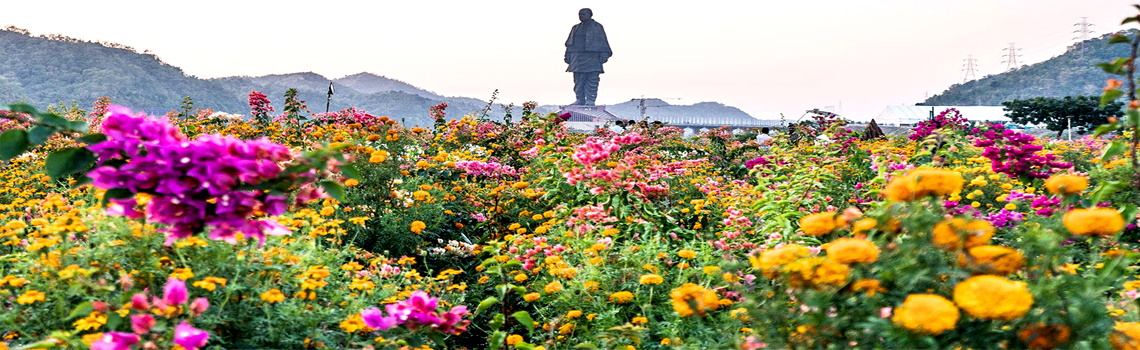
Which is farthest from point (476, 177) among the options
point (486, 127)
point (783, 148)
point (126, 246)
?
point (126, 246)

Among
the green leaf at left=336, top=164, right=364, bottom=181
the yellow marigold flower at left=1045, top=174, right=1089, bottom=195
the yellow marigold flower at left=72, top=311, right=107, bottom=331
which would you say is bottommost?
the yellow marigold flower at left=72, top=311, right=107, bottom=331

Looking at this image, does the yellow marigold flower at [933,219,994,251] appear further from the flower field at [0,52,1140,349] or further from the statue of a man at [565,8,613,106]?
the statue of a man at [565,8,613,106]

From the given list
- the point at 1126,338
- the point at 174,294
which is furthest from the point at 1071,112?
the point at 174,294

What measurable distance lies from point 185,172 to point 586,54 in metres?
51.4

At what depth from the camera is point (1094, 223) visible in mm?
1219

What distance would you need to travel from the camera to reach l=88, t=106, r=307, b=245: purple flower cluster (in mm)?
1481

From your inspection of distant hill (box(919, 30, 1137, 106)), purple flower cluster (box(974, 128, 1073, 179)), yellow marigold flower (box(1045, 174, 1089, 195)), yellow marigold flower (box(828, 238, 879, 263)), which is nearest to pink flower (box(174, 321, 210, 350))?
yellow marigold flower (box(828, 238, 879, 263))

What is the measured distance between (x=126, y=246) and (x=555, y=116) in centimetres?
502

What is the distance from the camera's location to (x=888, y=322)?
108 centimetres

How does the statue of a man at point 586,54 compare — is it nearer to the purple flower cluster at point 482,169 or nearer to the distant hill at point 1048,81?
the purple flower cluster at point 482,169

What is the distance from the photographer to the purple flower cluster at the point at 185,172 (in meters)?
1.48

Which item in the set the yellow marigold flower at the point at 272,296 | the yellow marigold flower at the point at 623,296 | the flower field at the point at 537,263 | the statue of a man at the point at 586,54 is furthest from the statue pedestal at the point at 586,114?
the yellow marigold flower at the point at 272,296

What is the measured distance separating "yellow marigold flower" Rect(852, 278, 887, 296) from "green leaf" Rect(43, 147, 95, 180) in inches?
64.9

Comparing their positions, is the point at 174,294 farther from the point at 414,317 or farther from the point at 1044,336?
the point at 1044,336
